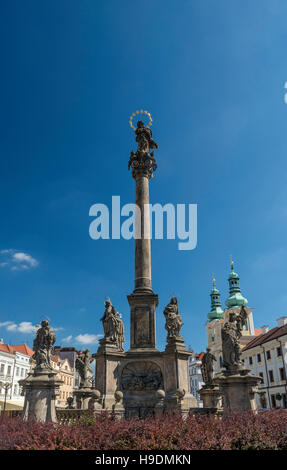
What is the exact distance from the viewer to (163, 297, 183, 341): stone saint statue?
17.0 metres

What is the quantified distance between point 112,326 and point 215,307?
7041cm

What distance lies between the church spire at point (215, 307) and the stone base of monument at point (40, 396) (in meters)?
72.0

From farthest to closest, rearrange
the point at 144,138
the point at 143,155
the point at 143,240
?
the point at 144,138 → the point at 143,155 → the point at 143,240

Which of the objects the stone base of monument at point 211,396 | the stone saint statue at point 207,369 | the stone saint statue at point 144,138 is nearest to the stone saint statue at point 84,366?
the stone saint statue at point 207,369

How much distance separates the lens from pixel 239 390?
1441cm

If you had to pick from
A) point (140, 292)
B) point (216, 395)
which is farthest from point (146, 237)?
point (216, 395)

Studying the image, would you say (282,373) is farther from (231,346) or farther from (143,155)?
(143,155)

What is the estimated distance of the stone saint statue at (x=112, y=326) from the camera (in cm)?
1725

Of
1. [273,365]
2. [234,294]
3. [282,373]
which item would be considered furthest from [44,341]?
[234,294]

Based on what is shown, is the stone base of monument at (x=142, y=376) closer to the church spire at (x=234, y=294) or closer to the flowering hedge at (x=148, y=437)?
the flowering hedge at (x=148, y=437)

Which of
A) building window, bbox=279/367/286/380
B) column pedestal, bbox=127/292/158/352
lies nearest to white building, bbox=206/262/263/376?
building window, bbox=279/367/286/380

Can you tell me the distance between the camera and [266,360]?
46.7 metres
